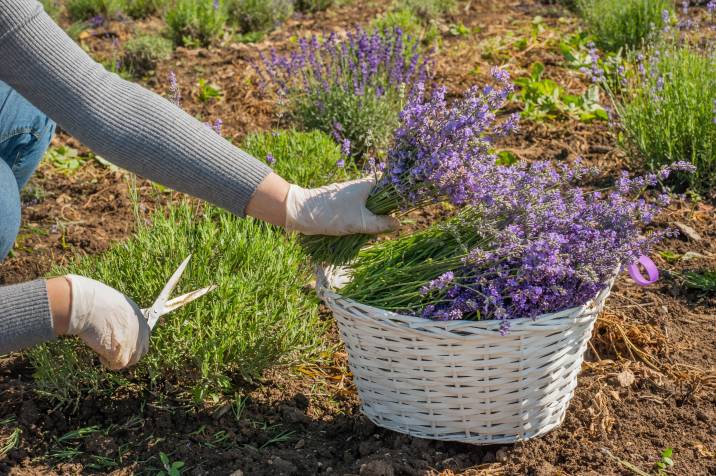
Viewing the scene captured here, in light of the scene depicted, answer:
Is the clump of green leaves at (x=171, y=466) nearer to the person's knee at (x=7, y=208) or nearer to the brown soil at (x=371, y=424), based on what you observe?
the brown soil at (x=371, y=424)

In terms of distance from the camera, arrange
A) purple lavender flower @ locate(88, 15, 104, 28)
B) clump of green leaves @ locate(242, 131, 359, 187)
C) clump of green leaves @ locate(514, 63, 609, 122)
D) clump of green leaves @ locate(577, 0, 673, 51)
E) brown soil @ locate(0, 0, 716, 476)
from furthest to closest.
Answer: purple lavender flower @ locate(88, 15, 104, 28), clump of green leaves @ locate(577, 0, 673, 51), clump of green leaves @ locate(514, 63, 609, 122), clump of green leaves @ locate(242, 131, 359, 187), brown soil @ locate(0, 0, 716, 476)

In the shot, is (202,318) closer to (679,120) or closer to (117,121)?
(117,121)

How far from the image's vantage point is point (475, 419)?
2.33 meters

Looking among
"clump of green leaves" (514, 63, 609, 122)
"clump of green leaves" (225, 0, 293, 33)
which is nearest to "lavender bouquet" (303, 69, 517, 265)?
"clump of green leaves" (514, 63, 609, 122)

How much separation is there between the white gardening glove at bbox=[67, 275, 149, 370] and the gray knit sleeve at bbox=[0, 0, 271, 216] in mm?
334

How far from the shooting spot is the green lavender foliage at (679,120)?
3.71 m

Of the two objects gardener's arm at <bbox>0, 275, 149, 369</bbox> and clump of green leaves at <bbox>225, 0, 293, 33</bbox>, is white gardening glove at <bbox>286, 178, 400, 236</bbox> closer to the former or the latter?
gardener's arm at <bbox>0, 275, 149, 369</bbox>

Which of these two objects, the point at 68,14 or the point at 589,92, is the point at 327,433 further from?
the point at 68,14

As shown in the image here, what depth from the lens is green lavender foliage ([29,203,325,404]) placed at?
254 cm

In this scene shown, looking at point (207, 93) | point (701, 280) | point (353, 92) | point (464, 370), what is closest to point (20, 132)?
point (353, 92)

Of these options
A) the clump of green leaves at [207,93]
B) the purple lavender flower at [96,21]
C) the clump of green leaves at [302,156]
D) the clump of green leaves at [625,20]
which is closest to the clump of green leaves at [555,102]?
the clump of green leaves at [625,20]

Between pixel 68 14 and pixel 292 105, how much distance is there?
10.6ft

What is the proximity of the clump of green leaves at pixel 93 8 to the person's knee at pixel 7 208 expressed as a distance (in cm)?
388

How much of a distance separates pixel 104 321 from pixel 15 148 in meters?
1.13
